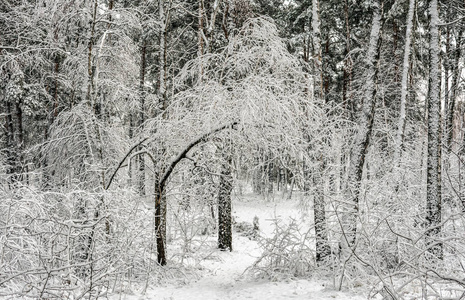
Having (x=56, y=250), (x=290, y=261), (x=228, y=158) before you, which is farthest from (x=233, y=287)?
(x=56, y=250)

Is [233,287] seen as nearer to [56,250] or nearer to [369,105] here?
[56,250]

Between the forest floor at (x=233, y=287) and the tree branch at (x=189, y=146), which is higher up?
the tree branch at (x=189, y=146)

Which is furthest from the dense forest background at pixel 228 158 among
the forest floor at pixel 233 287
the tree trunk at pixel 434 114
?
the forest floor at pixel 233 287

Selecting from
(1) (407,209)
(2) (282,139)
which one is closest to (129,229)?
(2) (282,139)

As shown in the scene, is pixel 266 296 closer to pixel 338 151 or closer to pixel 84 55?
pixel 338 151

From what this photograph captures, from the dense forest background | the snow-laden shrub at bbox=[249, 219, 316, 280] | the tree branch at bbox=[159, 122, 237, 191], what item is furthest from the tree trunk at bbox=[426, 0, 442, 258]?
the tree branch at bbox=[159, 122, 237, 191]

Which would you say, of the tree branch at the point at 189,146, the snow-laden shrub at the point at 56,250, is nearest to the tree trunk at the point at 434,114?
the tree branch at the point at 189,146

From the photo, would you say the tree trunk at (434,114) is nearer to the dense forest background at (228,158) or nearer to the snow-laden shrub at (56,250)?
the dense forest background at (228,158)

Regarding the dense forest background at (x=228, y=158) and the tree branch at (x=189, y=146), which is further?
the tree branch at (x=189, y=146)

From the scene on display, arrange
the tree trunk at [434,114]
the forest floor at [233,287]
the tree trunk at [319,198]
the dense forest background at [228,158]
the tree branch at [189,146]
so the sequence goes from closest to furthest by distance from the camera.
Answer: the dense forest background at [228,158] → the forest floor at [233,287] → the tree branch at [189,146] → the tree trunk at [434,114] → the tree trunk at [319,198]

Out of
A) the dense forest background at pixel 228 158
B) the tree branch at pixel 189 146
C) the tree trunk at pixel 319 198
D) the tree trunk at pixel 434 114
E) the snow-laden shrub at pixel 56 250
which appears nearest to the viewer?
the snow-laden shrub at pixel 56 250

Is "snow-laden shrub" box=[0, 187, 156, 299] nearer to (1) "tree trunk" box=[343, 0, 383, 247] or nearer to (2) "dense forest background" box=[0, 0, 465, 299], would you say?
(2) "dense forest background" box=[0, 0, 465, 299]

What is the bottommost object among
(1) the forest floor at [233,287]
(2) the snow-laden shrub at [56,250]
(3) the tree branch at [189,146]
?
(1) the forest floor at [233,287]

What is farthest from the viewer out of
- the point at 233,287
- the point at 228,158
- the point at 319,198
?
the point at 228,158
